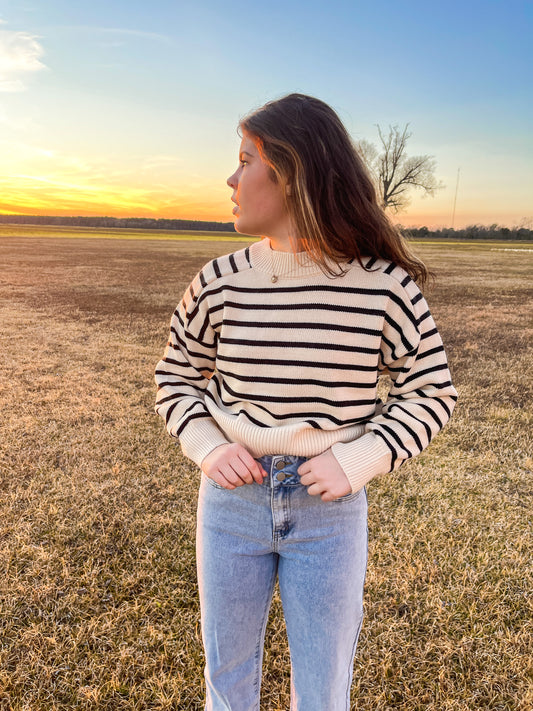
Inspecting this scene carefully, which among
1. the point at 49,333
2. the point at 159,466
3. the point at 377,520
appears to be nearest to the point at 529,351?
the point at 377,520

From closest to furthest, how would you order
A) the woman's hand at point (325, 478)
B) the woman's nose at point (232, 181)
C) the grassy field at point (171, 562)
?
the woman's hand at point (325, 478) → the woman's nose at point (232, 181) → the grassy field at point (171, 562)

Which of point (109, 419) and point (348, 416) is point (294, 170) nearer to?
point (348, 416)

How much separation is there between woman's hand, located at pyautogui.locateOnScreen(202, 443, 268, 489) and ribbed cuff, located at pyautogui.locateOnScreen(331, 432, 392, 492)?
7.7 inches

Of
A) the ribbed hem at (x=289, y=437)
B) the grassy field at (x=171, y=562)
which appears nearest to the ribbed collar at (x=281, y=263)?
the ribbed hem at (x=289, y=437)

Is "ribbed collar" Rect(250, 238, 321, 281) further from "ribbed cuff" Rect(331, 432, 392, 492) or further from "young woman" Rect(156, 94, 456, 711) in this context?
"ribbed cuff" Rect(331, 432, 392, 492)

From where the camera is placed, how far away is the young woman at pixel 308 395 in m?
1.17

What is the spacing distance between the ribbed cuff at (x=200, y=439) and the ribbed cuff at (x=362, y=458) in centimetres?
31

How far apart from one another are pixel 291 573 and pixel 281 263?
79cm

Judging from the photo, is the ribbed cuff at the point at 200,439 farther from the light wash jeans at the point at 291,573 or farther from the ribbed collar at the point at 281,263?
the ribbed collar at the point at 281,263

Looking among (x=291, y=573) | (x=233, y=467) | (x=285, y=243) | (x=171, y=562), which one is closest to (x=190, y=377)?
(x=233, y=467)

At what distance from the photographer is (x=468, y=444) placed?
444 cm

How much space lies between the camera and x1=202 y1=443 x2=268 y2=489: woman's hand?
1.17 meters

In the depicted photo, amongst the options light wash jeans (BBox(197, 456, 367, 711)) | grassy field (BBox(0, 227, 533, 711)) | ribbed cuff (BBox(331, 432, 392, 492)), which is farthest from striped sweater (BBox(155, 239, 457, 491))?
grassy field (BBox(0, 227, 533, 711))

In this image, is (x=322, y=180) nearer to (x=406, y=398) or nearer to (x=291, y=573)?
(x=406, y=398)
